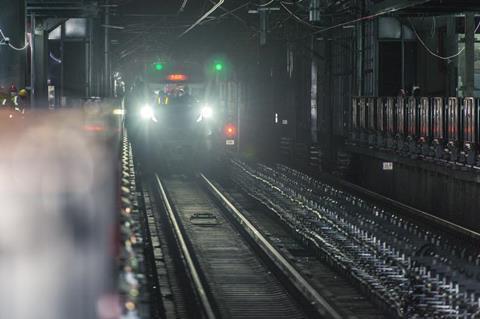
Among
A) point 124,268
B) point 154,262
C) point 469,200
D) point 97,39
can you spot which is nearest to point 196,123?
point 97,39

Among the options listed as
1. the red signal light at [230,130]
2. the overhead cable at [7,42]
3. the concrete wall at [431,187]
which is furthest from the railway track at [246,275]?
the red signal light at [230,130]

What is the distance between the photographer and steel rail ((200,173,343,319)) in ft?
44.2

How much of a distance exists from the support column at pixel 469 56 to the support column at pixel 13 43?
530 inches

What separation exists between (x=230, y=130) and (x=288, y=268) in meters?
29.4

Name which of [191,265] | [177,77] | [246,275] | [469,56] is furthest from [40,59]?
[246,275]

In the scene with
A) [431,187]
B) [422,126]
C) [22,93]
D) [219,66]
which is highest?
[219,66]

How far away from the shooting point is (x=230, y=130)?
45938mm

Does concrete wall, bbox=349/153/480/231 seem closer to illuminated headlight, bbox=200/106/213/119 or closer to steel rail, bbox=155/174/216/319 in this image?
steel rail, bbox=155/174/216/319

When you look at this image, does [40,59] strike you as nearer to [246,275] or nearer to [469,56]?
[469,56]

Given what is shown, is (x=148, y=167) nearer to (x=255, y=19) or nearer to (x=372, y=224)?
(x=255, y=19)

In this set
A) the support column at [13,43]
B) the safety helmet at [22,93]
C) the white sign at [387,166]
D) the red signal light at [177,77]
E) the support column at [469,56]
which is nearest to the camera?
the white sign at [387,166]

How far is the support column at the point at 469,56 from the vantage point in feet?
93.5

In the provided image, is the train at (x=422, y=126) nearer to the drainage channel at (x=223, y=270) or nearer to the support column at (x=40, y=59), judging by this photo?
the drainage channel at (x=223, y=270)

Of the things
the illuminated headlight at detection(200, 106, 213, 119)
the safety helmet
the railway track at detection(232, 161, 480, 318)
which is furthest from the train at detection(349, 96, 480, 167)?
the safety helmet
